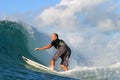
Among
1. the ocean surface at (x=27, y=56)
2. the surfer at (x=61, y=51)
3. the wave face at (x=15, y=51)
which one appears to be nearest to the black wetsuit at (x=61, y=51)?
the surfer at (x=61, y=51)

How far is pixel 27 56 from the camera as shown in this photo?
20812 mm

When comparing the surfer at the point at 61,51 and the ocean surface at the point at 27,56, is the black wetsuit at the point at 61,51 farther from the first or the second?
the ocean surface at the point at 27,56

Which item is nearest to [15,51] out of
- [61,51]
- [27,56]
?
[27,56]

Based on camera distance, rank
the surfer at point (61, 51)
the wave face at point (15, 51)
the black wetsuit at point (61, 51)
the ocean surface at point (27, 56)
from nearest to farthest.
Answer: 1. the wave face at point (15, 51)
2. the ocean surface at point (27, 56)
3. the surfer at point (61, 51)
4. the black wetsuit at point (61, 51)

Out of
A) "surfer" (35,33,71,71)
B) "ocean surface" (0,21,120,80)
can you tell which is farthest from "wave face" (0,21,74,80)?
"surfer" (35,33,71,71)

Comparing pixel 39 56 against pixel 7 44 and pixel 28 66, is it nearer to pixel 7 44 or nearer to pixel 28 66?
pixel 7 44

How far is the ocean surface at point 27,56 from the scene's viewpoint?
14051 millimetres

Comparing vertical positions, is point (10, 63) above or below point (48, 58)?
below

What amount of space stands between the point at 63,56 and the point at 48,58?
6125mm

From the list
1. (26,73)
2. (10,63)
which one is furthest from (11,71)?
(10,63)

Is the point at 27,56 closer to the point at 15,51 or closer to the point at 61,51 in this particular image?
the point at 15,51

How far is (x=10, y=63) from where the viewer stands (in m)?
15.9

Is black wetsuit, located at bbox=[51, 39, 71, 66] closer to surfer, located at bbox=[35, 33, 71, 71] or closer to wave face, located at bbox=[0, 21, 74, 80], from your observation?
surfer, located at bbox=[35, 33, 71, 71]

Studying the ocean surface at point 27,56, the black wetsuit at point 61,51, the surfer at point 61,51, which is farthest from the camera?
the black wetsuit at point 61,51
